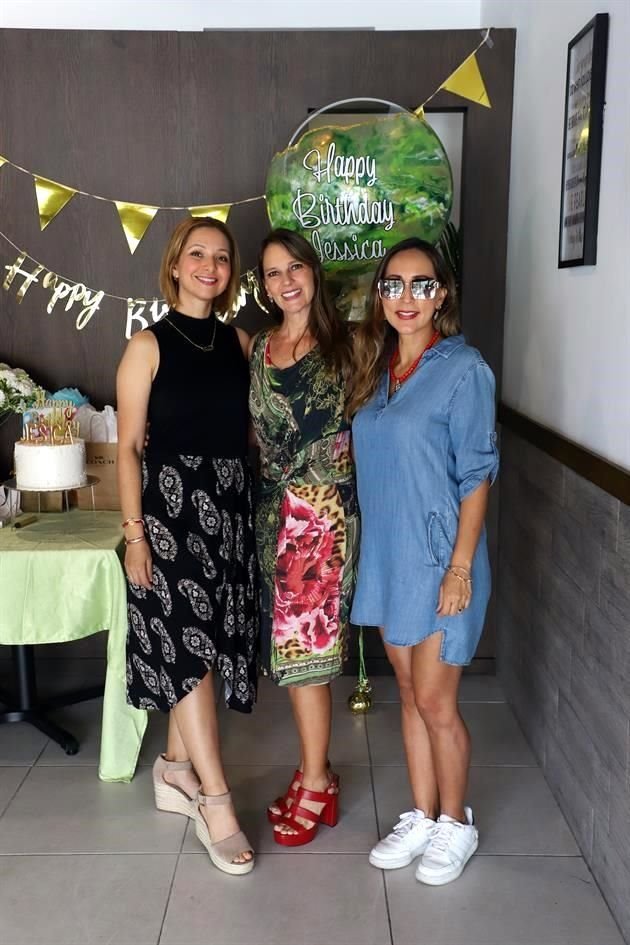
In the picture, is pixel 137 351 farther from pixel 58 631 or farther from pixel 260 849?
pixel 260 849

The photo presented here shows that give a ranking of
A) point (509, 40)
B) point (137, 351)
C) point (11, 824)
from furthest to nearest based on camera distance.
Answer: point (509, 40)
point (11, 824)
point (137, 351)

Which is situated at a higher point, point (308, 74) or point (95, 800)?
point (308, 74)

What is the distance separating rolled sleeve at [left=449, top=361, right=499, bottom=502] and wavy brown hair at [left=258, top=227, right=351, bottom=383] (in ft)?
0.99

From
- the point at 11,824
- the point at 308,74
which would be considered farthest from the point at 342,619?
the point at 308,74

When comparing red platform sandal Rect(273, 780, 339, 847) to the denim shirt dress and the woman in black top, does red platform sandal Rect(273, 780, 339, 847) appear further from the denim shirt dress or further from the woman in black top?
the denim shirt dress

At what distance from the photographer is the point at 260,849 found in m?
2.13

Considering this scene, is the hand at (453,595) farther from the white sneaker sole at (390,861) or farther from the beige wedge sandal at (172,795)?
the beige wedge sandal at (172,795)

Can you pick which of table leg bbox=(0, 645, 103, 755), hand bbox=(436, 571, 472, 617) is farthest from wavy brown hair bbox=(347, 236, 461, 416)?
table leg bbox=(0, 645, 103, 755)

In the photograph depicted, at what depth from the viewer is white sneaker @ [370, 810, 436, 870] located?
2.04 meters

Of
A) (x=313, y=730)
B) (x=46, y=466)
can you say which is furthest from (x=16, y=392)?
(x=313, y=730)

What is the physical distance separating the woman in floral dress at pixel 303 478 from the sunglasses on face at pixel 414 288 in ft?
0.67

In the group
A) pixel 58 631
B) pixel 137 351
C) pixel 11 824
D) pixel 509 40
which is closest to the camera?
pixel 137 351

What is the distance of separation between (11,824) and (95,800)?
219 millimetres

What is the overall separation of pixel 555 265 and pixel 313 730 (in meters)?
1.38
